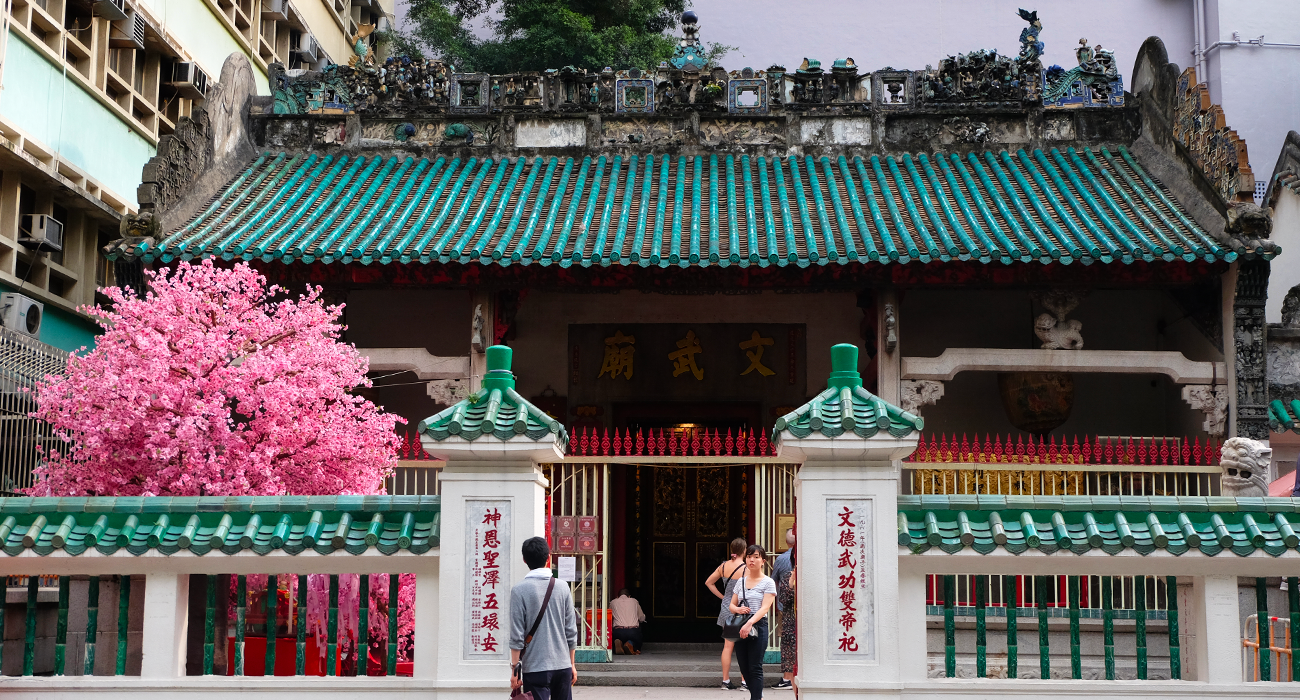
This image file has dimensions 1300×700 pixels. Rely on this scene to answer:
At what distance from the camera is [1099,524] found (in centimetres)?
578

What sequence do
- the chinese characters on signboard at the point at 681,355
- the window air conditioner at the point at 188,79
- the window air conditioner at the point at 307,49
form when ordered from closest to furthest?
the chinese characters on signboard at the point at 681,355 → the window air conditioner at the point at 188,79 → the window air conditioner at the point at 307,49

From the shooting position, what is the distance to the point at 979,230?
1159 centimetres

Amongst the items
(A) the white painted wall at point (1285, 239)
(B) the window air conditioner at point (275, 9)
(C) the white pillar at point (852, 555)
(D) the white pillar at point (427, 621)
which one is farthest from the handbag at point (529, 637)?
(B) the window air conditioner at point (275, 9)

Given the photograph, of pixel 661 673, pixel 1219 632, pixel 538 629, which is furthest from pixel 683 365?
pixel 1219 632

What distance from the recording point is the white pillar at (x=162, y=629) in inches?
226

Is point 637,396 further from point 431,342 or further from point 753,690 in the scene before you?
point 753,690

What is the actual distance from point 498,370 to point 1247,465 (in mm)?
4971

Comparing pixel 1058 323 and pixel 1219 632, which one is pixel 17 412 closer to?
pixel 1058 323

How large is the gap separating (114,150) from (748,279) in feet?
26.9

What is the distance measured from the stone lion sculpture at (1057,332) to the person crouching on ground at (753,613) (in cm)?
435

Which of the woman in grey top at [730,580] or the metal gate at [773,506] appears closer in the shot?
the woman in grey top at [730,580]

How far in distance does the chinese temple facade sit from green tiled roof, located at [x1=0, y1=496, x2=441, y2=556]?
14.8 feet

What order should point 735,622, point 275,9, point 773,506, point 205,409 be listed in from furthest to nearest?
point 275,9 → point 773,506 → point 735,622 → point 205,409

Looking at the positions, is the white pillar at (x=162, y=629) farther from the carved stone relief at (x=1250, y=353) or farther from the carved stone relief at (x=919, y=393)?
the carved stone relief at (x=1250, y=353)
